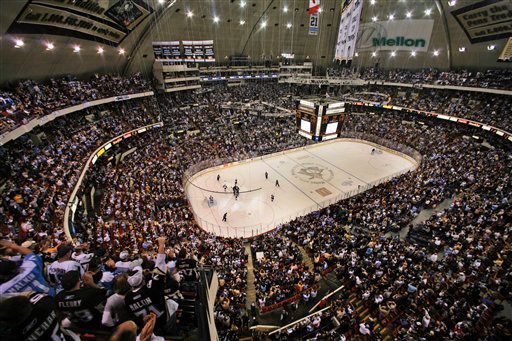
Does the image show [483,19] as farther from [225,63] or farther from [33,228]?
[33,228]

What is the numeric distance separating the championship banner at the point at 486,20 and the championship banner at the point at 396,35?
16.0 ft

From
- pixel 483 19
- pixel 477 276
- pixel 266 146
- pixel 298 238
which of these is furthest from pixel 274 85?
pixel 477 276

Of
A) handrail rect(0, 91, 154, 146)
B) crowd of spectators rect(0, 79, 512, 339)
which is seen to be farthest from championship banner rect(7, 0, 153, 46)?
crowd of spectators rect(0, 79, 512, 339)

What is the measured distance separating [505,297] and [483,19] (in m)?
30.3

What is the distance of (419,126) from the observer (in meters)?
35.2

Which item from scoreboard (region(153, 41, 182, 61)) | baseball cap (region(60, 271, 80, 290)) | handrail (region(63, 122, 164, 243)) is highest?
scoreboard (region(153, 41, 182, 61))

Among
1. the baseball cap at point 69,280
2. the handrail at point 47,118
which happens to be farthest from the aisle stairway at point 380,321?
the handrail at point 47,118

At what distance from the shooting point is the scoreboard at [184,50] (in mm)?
29828

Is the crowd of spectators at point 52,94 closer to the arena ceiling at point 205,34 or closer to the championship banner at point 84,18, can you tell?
the arena ceiling at point 205,34

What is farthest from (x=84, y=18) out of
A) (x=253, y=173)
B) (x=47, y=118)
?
(x=253, y=173)

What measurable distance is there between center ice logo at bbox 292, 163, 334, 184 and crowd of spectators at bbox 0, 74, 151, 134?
851 inches

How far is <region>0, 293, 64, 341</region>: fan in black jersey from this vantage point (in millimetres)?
→ 2088

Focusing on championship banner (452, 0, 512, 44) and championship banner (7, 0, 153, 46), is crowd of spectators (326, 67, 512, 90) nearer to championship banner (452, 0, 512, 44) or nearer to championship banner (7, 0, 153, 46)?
championship banner (452, 0, 512, 44)

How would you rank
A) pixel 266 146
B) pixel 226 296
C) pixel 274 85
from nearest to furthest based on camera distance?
pixel 226 296, pixel 266 146, pixel 274 85
